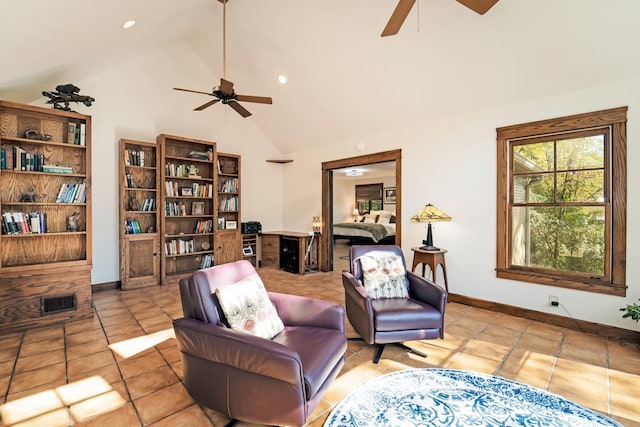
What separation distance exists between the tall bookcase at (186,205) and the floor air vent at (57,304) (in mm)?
1437

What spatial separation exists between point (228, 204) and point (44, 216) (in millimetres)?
2711

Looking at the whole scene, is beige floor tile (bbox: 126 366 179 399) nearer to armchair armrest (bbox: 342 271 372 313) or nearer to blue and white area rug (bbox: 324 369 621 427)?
blue and white area rug (bbox: 324 369 621 427)

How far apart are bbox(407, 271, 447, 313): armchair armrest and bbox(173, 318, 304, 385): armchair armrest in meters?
1.54

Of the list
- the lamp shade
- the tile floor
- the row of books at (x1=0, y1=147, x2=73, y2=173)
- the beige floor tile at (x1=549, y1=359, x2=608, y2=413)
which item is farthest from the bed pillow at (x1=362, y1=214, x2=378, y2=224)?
the row of books at (x1=0, y1=147, x2=73, y2=173)

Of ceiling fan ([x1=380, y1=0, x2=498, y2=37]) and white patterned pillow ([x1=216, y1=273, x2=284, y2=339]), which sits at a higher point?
ceiling fan ([x1=380, y1=0, x2=498, y2=37])

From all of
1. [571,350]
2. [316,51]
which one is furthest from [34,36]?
[571,350]

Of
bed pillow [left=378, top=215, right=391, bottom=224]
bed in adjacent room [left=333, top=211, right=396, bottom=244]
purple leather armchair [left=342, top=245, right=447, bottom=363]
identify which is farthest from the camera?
bed pillow [left=378, top=215, right=391, bottom=224]

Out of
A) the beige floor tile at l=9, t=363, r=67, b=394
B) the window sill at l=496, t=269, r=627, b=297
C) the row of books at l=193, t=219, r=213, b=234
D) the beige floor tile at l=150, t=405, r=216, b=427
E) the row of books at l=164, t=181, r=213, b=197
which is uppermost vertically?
the row of books at l=164, t=181, r=213, b=197

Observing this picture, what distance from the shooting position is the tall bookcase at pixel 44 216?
3043mm

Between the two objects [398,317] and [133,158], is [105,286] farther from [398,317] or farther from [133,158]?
[398,317]

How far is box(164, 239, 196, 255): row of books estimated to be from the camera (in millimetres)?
4852

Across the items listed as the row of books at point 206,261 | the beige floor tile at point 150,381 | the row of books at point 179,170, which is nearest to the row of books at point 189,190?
the row of books at point 179,170

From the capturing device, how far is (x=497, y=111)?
3.55m

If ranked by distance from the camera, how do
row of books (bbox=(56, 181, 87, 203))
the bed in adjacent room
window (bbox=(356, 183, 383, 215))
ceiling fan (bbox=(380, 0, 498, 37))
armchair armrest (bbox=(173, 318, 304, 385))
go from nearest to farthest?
armchair armrest (bbox=(173, 318, 304, 385)) → ceiling fan (bbox=(380, 0, 498, 37)) → row of books (bbox=(56, 181, 87, 203)) → the bed in adjacent room → window (bbox=(356, 183, 383, 215))
